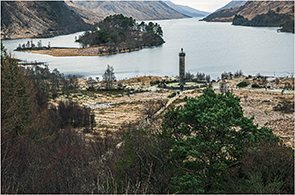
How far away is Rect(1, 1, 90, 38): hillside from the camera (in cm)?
13746

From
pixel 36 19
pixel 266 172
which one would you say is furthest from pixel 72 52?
pixel 266 172

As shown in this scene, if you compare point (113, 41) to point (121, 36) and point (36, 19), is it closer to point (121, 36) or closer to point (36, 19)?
point (121, 36)

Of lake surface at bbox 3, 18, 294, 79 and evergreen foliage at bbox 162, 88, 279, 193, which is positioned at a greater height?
lake surface at bbox 3, 18, 294, 79

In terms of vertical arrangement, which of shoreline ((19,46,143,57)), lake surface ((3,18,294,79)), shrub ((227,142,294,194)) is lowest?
shrub ((227,142,294,194))

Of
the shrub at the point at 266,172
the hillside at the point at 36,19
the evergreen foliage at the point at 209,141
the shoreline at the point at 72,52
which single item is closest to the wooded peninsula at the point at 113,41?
the shoreline at the point at 72,52

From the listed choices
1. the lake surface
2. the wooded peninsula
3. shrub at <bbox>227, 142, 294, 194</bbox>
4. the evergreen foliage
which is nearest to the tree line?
the wooded peninsula

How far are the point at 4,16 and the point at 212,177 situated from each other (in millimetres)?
155958

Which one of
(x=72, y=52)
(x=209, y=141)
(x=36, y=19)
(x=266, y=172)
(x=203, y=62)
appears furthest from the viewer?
(x=36, y=19)

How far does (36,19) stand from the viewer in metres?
152

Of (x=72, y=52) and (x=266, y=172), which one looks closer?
(x=266, y=172)

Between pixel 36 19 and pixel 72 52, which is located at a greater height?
pixel 36 19

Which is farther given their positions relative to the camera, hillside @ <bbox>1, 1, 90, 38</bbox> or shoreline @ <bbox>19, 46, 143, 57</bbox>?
hillside @ <bbox>1, 1, 90, 38</bbox>

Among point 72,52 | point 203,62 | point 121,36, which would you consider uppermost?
point 121,36

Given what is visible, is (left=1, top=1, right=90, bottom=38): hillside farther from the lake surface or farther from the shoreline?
the lake surface
